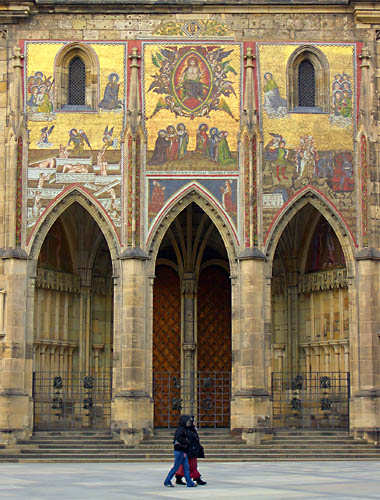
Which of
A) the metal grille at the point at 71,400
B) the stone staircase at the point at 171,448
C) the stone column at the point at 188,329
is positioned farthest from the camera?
the stone column at the point at 188,329

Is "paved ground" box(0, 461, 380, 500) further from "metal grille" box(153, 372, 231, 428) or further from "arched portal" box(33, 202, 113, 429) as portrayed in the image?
"metal grille" box(153, 372, 231, 428)

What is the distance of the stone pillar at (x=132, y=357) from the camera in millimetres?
27609

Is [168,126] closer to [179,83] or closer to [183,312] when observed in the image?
[179,83]

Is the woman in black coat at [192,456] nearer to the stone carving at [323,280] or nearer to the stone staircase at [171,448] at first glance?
the stone staircase at [171,448]

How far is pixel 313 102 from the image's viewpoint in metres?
29.9

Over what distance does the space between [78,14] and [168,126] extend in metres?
4.14

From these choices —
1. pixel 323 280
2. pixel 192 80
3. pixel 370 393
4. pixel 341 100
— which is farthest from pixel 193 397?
pixel 341 100

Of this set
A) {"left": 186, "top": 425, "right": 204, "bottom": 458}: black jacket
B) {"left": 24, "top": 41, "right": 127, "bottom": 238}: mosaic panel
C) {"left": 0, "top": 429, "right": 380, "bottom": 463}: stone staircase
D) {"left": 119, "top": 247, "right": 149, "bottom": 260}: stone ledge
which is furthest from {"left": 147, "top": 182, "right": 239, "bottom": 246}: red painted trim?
{"left": 186, "top": 425, "right": 204, "bottom": 458}: black jacket

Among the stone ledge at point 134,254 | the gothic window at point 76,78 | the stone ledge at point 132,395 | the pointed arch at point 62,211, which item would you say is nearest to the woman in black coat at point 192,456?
the stone ledge at point 132,395

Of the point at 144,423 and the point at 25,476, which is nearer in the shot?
the point at 25,476

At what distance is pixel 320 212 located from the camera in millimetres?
29312

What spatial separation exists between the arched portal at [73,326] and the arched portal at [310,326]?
523 cm

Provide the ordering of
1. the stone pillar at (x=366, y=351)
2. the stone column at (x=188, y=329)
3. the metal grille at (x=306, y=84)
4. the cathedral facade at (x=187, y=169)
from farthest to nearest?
the stone column at (x=188, y=329)
the metal grille at (x=306, y=84)
the cathedral facade at (x=187, y=169)
the stone pillar at (x=366, y=351)

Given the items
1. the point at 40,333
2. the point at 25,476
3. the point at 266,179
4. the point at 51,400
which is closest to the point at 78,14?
the point at 266,179
